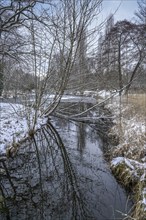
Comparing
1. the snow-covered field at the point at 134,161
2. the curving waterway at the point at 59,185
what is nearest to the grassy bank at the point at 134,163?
the snow-covered field at the point at 134,161

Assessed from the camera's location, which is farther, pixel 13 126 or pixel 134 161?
pixel 13 126

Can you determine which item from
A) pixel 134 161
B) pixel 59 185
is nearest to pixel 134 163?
pixel 134 161

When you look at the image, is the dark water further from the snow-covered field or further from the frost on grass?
the frost on grass

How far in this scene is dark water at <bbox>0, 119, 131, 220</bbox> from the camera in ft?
12.5

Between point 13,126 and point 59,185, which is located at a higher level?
point 13,126

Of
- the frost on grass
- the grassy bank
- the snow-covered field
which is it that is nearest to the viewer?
the grassy bank

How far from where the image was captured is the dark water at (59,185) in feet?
→ 12.5

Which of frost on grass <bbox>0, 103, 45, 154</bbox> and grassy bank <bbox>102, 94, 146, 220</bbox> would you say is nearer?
grassy bank <bbox>102, 94, 146, 220</bbox>

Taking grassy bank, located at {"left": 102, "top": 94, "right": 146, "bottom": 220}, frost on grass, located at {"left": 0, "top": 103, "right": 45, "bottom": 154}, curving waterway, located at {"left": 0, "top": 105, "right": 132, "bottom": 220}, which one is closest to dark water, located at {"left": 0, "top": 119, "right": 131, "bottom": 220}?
curving waterway, located at {"left": 0, "top": 105, "right": 132, "bottom": 220}

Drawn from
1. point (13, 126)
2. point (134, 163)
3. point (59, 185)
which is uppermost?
point (13, 126)

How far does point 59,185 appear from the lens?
4.71 m

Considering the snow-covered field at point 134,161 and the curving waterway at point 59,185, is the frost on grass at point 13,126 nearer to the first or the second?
the curving waterway at point 59,185

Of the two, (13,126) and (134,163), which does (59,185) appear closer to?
(134,163)

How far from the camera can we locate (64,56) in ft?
25.6
